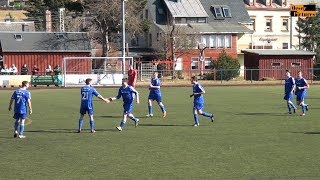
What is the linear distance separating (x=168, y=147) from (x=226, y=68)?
160ft

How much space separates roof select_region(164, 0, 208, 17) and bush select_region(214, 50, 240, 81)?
15788 mm

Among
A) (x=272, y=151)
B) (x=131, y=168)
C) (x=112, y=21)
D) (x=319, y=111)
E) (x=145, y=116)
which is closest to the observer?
(x=131, y=168)

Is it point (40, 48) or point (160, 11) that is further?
point (160, 11)

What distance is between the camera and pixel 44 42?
222 ft

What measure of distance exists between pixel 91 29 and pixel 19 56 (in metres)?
12.4

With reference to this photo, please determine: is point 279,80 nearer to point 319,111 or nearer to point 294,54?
point 294,54

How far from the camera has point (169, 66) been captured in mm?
69938

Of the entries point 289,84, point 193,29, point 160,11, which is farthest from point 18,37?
point 289,84

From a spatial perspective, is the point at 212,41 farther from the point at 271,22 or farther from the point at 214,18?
the point at 271,22

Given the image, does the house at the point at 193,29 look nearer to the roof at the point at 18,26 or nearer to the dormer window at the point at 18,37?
the roof at the point at 18,26

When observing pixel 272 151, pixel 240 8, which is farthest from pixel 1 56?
pixel 272 151

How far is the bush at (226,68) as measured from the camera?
6275 centimetres

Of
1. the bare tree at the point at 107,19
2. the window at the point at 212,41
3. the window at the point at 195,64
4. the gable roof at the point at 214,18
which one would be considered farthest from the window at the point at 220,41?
the bare tree at the point at 107,19

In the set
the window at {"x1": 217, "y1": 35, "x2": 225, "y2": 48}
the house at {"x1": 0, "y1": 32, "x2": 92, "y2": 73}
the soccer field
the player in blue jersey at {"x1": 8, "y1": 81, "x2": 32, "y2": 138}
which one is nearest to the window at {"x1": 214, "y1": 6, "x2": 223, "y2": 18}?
the window at {"x1": 217, "y1": 35, "x2": 225, "y2": 48}
